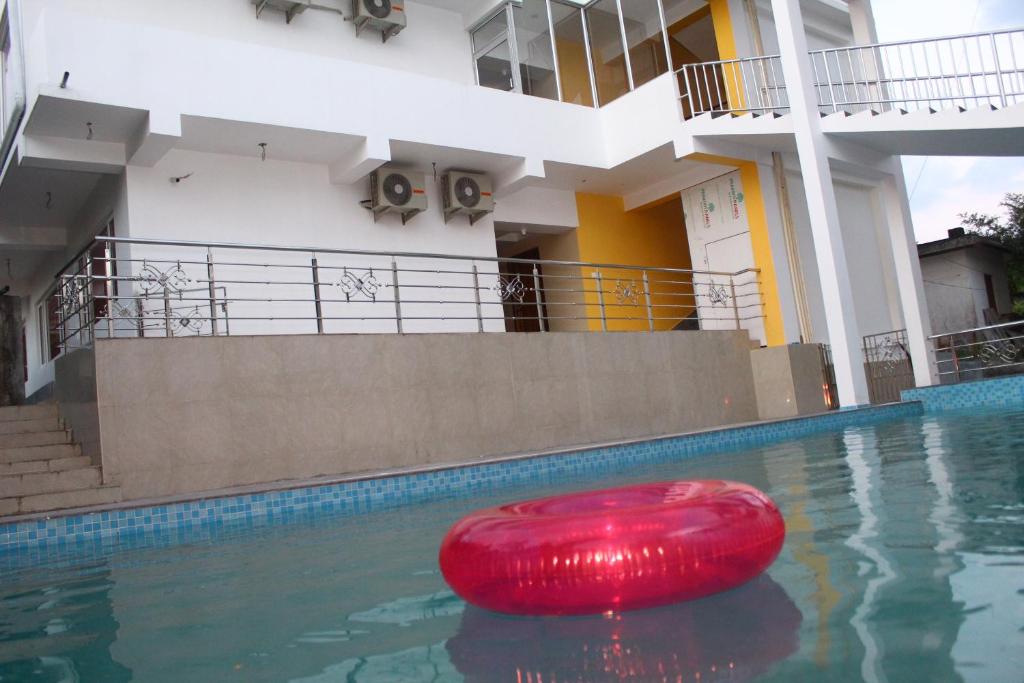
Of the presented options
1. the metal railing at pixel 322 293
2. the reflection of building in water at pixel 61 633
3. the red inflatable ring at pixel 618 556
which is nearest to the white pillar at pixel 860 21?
the metal railing at pixel 322 293

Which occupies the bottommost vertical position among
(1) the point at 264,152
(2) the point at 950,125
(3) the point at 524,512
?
(3) the point at 524,512

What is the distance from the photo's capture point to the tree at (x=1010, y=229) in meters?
17.9

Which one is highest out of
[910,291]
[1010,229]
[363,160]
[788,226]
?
[363,160]

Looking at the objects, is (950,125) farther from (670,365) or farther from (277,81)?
(277,81)

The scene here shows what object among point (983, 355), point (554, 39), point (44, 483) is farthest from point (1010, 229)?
point (44, 483)

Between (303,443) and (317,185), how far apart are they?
14.0 feet

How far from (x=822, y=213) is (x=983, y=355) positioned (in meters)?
4.18

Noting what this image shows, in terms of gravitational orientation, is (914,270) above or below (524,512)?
above

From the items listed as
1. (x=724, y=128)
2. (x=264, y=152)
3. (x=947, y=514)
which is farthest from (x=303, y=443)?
(x=724, y=128)

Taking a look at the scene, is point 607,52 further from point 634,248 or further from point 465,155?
point 465,155

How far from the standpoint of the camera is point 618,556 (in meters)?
2.33

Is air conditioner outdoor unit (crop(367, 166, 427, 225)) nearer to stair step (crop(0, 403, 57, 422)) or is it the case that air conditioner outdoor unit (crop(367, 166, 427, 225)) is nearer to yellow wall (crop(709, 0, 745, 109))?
stair step (crop(0, 403, 57, 422))

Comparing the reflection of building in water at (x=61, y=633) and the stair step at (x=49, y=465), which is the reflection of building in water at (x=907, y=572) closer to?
the reflection of building in water at (x=61, y=633)

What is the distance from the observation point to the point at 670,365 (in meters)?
10.7
